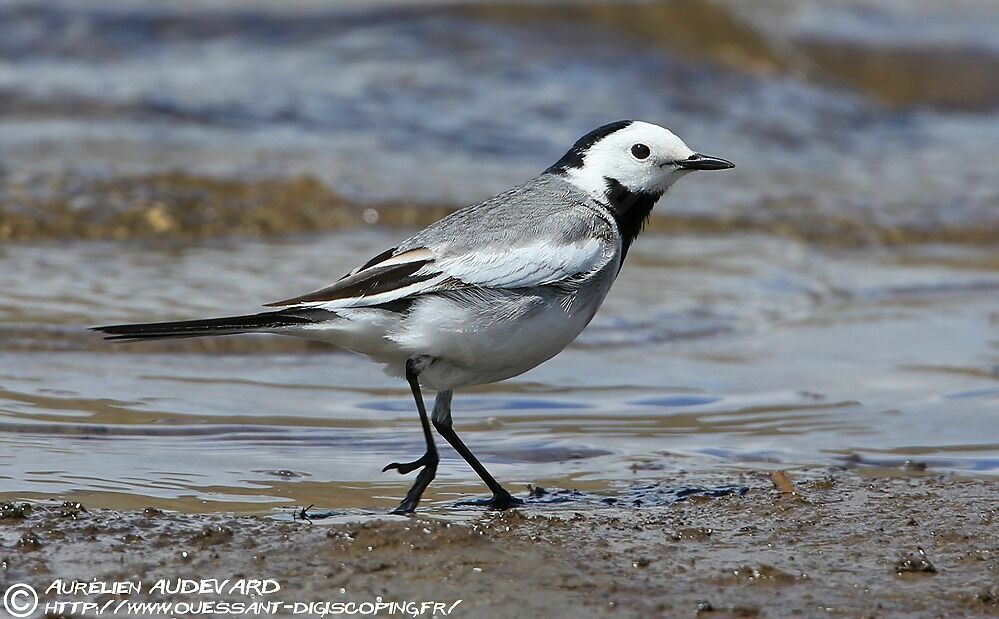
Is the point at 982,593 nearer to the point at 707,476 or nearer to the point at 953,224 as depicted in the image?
the point at 707,476

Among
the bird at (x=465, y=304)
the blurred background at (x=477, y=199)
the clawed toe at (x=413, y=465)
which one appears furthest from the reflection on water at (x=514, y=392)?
the bird at (x=465, y=304)

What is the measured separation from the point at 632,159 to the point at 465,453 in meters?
1.37

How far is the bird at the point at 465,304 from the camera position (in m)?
4.70

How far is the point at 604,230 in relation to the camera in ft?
17.0

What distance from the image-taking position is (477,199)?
1176 cm

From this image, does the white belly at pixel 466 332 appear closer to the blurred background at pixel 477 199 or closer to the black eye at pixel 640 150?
the blurred background at pixel 477 199

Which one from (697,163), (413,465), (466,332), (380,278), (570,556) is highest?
(697,163)

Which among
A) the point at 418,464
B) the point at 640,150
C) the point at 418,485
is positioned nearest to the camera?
the point at 418,485

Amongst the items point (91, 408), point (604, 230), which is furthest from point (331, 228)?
point (604, 230)

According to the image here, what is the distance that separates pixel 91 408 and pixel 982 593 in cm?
377

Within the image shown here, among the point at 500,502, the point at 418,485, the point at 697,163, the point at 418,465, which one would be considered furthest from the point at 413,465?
the point at 697,163

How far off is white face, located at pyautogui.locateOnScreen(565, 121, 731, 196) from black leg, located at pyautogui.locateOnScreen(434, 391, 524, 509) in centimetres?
103

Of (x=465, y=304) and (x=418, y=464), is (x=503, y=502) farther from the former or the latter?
(x=465, y=304)

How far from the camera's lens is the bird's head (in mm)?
5469
